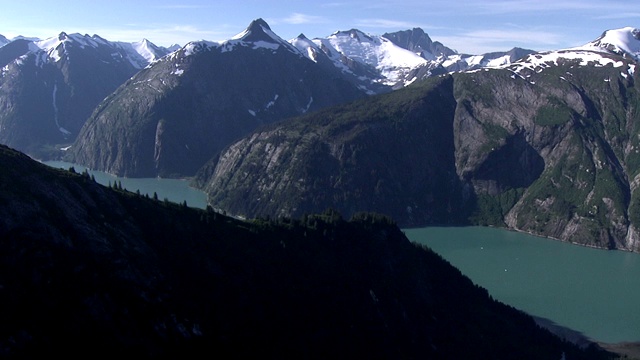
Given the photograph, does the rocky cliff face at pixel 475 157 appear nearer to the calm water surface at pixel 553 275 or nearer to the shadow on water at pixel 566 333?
the calm water surface at pixel 553 275

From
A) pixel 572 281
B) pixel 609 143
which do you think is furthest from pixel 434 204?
pixel 572 281

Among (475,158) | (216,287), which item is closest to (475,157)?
(475,158)

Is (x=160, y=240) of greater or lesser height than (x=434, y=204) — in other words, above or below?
above

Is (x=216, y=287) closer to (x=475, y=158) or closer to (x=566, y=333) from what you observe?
(x=566, y=333)

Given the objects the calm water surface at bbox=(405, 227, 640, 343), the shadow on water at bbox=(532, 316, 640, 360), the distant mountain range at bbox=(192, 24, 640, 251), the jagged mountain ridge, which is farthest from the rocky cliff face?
the jagged mountain ridge

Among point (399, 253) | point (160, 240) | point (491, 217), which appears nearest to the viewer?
Result: point (160, 240)

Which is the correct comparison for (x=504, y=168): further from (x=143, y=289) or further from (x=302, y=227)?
(x=143, y=289)
